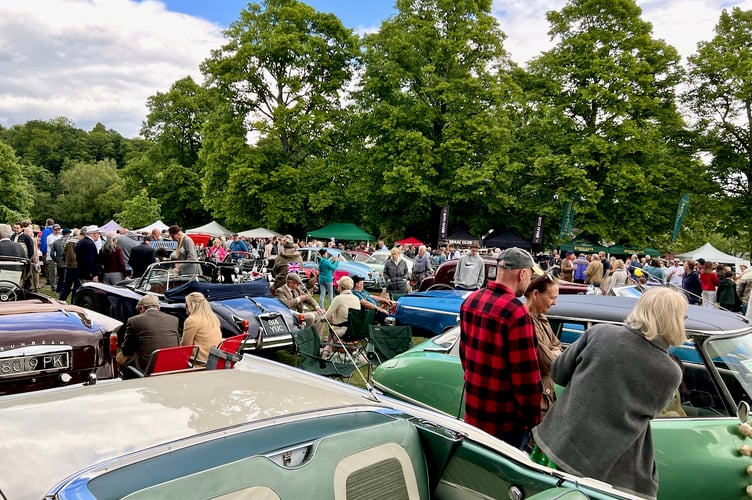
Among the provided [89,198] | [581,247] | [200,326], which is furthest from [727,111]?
[89,198]

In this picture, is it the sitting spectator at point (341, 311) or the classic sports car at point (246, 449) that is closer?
the classic sports car at point (246, 449)

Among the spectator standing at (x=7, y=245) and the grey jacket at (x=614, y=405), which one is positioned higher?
the grey jacket at (x=614, y=405)

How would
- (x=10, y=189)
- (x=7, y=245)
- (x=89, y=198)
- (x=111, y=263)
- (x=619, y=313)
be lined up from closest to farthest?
(x=619, y=313) < (x=7, y=245) < (x=111, y=263) < (x=10, y=189) < (x=89, y=198)

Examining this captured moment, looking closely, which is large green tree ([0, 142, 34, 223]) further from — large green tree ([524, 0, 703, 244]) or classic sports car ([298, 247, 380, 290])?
large green tree ([524, 0, 703, 244])

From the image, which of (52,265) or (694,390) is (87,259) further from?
(694,390)

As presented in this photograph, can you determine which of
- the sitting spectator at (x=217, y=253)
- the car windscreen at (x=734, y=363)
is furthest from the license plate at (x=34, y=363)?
the sitting spectator at (x=217, y=253)

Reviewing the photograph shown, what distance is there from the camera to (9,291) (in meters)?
6.55

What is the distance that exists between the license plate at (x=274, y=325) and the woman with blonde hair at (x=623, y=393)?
5757mm

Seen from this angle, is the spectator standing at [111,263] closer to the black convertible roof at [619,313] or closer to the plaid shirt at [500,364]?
the black convertible roof at [619,313]

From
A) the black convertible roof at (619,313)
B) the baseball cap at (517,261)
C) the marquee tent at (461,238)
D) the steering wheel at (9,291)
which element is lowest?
the marquee tent at (461,238)

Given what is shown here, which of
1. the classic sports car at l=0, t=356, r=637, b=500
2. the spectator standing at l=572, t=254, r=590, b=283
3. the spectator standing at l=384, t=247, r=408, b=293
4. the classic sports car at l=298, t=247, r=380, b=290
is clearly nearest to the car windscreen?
the classic sports car at l=0, t=356, r=637, b=500

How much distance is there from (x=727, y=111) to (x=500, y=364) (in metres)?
31.0

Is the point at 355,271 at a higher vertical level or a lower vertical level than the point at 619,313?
lower

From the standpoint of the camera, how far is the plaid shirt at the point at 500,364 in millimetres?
3029
